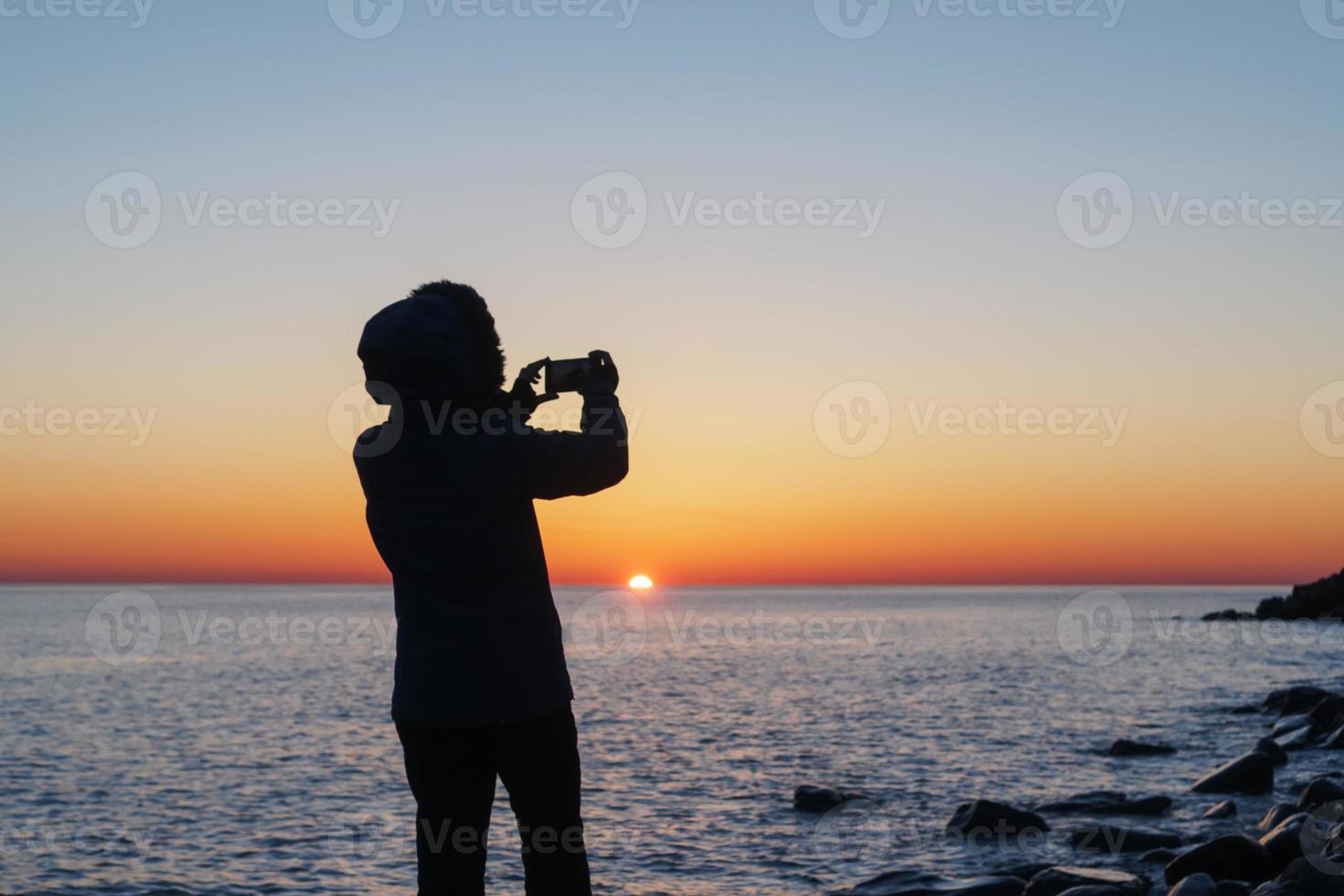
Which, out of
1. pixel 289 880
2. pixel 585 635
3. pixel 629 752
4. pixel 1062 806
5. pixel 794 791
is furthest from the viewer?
pixel 585 635

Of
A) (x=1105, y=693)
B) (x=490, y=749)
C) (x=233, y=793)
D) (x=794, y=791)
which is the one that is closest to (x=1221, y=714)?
(x=1105, y=693)

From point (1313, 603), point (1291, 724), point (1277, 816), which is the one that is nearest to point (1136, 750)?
point (1291, 724)

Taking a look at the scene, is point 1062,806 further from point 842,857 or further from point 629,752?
point 629,752

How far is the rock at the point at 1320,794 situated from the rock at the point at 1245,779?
10.1 ft

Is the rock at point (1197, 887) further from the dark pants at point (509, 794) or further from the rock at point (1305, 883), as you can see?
the dark pants at point (509, 794)

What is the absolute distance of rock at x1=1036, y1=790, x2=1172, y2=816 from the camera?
20.7 metres

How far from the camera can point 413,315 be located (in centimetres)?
422

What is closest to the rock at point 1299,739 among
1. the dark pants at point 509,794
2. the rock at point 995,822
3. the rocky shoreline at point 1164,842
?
the rocky shoreline at point 1164,842

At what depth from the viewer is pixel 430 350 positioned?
4.21m

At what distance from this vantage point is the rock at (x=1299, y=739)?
94.8 ft

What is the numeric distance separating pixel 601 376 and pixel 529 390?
0.31 meters

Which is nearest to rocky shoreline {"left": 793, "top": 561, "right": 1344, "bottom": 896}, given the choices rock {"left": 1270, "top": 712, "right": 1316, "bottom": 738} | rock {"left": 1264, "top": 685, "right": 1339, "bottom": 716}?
rock {"left": 1270, "top": 712, "right": 1316, "bottom": 738}

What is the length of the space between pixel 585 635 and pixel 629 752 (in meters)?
111

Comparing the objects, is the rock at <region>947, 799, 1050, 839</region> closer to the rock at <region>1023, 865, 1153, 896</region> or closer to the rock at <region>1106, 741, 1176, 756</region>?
the rock at <region>1023, 865, 1153, 896</region>
